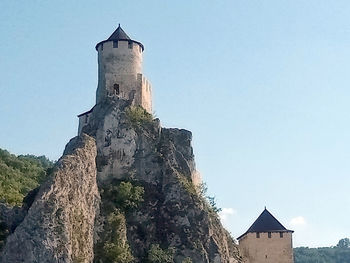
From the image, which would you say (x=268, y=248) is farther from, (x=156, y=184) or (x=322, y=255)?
(x=322, y=255)

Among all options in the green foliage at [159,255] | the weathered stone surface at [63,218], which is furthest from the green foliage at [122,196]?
the green foliage at [159,255]

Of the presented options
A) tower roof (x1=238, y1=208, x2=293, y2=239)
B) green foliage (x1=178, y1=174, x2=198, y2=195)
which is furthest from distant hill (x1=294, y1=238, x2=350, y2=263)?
green foliage (x1=178, y1=174, x2=198, y2=195)

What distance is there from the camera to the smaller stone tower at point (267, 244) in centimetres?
4978

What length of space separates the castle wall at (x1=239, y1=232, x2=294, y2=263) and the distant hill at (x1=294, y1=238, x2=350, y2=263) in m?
75.2

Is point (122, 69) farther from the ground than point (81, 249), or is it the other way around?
point (122, 69)

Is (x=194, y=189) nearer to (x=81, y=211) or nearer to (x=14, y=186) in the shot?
(x=81, y=211)

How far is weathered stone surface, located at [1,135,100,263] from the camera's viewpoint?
35.2 m

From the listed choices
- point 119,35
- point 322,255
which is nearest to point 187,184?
point 119,35

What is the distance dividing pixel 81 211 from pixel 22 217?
11.2 ft

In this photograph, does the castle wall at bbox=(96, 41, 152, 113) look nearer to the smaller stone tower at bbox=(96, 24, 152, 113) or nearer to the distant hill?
the smaller stone tower at bbox=(96, 24, 152, 113)

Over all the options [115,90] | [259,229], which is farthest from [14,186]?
[259,229]

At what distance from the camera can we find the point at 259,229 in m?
50.5

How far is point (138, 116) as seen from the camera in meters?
46.2

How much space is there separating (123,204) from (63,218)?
6464mm
